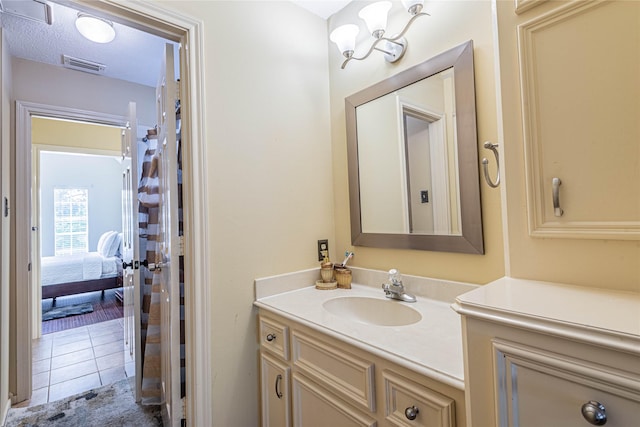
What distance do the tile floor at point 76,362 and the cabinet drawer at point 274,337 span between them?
1.64 m

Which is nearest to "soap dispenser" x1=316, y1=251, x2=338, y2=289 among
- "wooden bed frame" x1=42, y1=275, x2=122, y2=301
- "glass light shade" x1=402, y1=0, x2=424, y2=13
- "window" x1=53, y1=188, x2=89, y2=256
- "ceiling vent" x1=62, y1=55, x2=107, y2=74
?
"glass light shade" x1=402, y1=0, x2=424, y2=13

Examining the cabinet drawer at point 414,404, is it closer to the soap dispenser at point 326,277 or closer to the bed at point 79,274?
the soap dispenser at point 326,277

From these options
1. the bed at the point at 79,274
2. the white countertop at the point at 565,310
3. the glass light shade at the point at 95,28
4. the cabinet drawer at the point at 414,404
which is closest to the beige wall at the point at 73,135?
the bed at the point at 79,274

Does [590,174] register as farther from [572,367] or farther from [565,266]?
[572,367]

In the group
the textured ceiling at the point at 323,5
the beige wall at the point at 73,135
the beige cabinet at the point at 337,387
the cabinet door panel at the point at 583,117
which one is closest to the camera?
the cabinet door panel at the point at 583,117

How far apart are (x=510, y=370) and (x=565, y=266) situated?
1.11ft

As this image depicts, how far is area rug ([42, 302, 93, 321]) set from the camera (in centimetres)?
370

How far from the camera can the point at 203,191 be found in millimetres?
1286

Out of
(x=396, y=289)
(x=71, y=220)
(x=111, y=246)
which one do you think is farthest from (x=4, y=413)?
(x=71, y=220)

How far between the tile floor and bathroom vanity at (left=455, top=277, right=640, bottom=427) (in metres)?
2.63

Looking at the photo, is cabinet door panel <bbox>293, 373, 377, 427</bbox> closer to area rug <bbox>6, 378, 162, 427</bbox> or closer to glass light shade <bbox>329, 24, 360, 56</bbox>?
area rug <bbox>6, 378, 162, 427</bbox>

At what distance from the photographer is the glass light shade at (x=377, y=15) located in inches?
53.0

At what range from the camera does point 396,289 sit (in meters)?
1.33

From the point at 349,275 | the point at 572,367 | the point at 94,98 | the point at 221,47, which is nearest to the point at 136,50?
the point at 94,98
